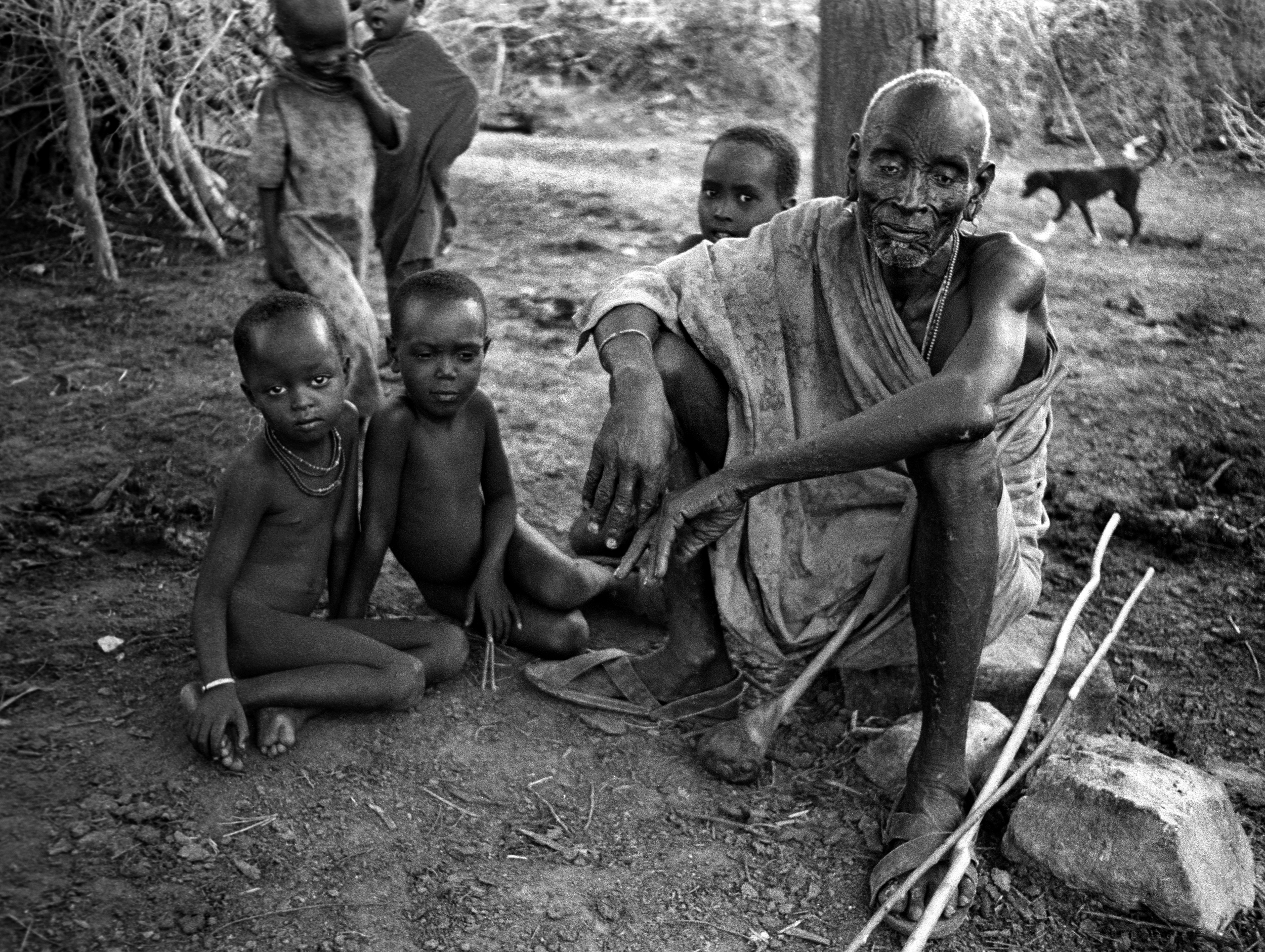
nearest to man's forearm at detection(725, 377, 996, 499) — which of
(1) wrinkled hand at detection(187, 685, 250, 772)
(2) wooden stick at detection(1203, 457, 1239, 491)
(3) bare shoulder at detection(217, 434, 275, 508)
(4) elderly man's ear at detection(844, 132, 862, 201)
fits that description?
(4) elderly man's ear at detection(844, 132, 862, 201)

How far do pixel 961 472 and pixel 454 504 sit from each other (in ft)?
4.10

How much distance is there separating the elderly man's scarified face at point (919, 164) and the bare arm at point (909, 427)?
162mm

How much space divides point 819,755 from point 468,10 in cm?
733

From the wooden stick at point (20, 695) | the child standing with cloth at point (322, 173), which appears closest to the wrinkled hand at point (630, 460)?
the wooden stick at point (20, 695)

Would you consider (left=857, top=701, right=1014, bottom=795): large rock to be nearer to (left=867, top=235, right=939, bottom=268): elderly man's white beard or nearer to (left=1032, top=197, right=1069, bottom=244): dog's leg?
(left=867, top=235, right=939, bottom=268): elderly man's white beard

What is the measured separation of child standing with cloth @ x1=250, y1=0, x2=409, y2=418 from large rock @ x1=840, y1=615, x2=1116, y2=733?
1.97 metres

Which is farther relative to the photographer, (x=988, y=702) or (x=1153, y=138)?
→ (x=1153, y=138)

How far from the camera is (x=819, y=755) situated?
2.85m

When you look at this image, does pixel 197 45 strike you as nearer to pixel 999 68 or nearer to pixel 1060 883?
pixel 999 68

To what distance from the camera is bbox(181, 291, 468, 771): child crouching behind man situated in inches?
103

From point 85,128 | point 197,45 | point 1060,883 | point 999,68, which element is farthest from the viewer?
point 999,68

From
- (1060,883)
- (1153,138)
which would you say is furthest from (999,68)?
(1060,883)

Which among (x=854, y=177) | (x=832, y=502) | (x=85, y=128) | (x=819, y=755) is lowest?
(x=819, y=755)

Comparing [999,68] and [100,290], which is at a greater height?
[999,68]
